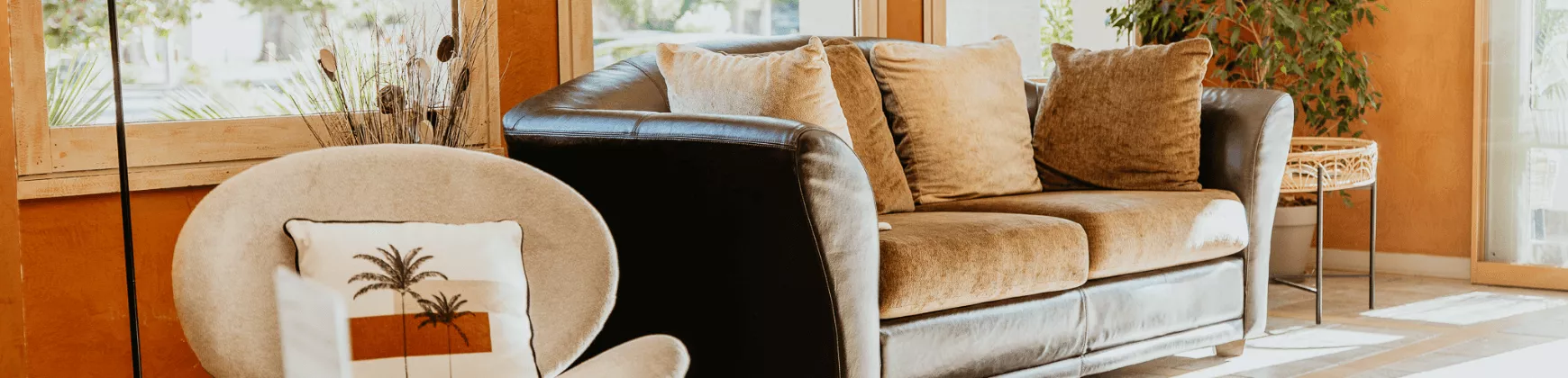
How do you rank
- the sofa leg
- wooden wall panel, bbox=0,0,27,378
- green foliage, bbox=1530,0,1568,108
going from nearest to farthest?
wooden wall panel, bbox=0,0,27,378 < the sofa leg < green foliage, bbox=1530,0,1568,108

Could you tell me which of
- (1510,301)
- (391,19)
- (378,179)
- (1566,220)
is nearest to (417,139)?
(391,19)

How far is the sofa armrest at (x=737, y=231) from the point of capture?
90.6 inches

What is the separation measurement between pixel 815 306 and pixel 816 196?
20 centimetres

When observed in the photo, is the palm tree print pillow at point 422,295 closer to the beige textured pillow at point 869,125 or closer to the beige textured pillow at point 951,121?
the beige textured pillow at point 869,125

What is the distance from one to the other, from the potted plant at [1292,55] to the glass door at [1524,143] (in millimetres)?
376

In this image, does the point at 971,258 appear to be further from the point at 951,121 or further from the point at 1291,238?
the point at 1291,238

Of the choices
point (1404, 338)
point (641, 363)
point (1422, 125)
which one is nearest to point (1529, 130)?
point (1422, 125)

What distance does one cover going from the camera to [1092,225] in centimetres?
295

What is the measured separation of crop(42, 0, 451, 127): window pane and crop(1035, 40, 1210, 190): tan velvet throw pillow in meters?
1.58

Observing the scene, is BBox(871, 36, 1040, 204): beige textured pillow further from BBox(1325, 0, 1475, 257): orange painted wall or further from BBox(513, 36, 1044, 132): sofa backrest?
BBox(1325, 0, 1475, 257): orange painted wall


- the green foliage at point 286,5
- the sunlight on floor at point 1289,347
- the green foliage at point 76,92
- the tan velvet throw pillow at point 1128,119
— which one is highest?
the green foliage at point 286,5

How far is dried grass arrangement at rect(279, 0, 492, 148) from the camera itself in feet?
9.20

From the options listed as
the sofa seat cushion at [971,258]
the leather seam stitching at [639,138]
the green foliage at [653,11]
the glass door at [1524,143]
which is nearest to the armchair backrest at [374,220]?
the leather seam stitching at [639,138]

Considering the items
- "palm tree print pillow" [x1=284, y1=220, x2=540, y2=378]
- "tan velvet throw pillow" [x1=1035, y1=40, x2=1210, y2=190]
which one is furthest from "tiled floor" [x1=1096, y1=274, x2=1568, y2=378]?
"palm tree print pillow" [x1=284, y1=220, x2=540, y2=378]
